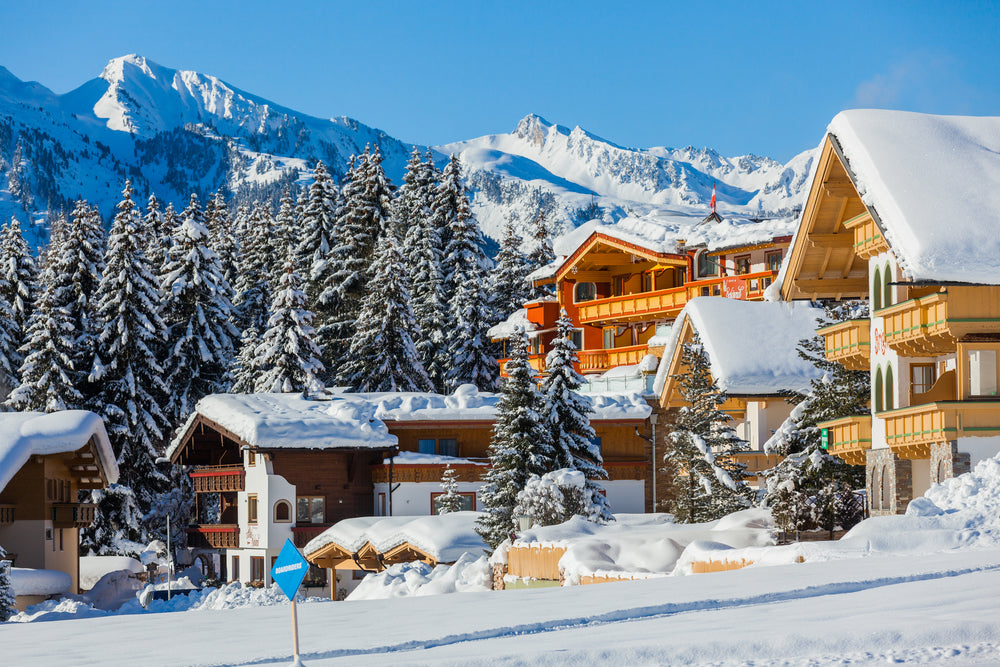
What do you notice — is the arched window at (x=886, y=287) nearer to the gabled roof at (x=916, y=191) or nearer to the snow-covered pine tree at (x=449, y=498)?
the gabled roof at (x=916, y=191)

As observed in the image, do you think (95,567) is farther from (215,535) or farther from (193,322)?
(193,322)

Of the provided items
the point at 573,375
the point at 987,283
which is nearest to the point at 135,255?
the point at 573,375

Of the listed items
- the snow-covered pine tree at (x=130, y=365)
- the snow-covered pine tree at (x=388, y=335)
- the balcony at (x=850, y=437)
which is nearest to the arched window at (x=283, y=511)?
the snow-covered pine tree at (x=130, y=365)

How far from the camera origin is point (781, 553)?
20.7 meters

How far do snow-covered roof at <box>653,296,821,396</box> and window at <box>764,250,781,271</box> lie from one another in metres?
16.6

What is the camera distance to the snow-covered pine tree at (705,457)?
34.8 meters

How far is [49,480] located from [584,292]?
93.0 feet

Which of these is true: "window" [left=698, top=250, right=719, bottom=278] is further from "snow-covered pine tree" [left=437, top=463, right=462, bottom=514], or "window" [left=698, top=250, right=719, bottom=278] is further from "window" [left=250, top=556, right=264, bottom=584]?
"window" [left=250, top=556, right=264, bottom=584]

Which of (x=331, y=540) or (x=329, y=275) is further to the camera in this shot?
(x=329, y=275)

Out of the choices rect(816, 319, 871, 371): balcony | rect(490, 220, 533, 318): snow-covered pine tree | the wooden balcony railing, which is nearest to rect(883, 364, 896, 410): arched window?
rect(816, 319, 871, 371): balcony

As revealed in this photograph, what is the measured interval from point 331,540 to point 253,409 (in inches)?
360

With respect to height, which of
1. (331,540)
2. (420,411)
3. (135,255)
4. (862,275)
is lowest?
(331,540)

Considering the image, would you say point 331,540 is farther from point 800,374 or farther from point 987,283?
point 987,283

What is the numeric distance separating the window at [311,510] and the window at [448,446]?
16.9 ft
